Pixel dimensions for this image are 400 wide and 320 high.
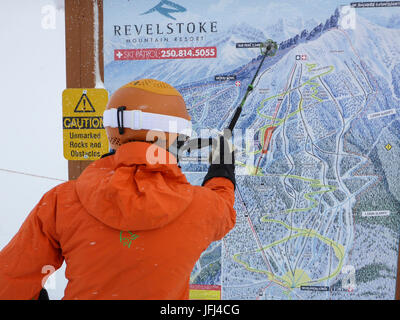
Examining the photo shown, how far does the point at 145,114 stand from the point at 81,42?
1.08 metres

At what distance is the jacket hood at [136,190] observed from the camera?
30.8 inches

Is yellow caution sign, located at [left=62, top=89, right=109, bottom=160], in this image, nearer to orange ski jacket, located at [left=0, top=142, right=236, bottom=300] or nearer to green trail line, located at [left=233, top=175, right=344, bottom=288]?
orange ski jacket, located at [left=0, top=142, right=236, bottom=300]

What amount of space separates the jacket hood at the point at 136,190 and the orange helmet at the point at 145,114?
7 centimetres

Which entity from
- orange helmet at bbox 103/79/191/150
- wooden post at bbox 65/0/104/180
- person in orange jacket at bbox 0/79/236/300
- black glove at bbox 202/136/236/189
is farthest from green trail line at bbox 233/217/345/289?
wooden post at bbox 65/0/104/180

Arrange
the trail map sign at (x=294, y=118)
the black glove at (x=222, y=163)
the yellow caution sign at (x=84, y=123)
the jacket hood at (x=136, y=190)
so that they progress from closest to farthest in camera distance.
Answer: the jacket hood at (x=136, y=190) < the black glove at (x=222, y=163) < the trail map sign at (x=294, y=118) < the yellow caution sign at (x=84, y=123)

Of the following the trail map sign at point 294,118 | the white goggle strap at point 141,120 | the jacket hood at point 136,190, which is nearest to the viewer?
the jacket hood at point 136,190

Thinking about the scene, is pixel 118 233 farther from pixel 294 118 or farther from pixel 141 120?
A: pixel 294 118

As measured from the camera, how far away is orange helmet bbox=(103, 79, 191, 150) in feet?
3.03

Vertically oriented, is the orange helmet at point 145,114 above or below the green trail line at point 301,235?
above

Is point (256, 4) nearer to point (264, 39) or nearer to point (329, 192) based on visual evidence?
point (264, 39)

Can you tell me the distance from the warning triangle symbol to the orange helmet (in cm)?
82

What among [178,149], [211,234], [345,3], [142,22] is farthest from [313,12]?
[211,234]

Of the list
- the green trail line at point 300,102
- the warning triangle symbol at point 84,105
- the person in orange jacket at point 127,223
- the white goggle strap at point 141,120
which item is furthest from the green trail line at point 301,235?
the warning triangle symbol at point 84,105

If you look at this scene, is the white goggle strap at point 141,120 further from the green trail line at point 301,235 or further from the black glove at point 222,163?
the green trail line at point 301,235
